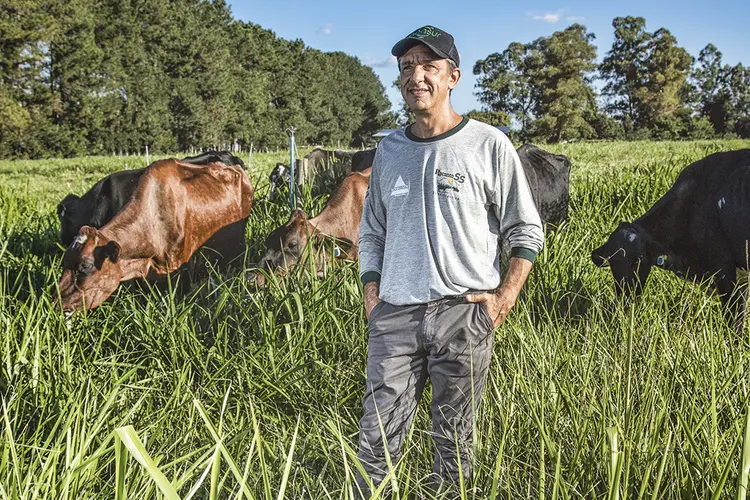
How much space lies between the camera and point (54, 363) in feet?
11.8

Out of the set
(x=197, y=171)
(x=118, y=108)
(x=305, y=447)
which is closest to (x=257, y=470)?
(x=305, y=447)

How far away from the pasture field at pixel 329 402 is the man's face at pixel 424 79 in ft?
3.75

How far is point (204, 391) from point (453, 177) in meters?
1.86

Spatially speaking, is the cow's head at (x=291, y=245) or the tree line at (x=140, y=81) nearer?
the cow's head at (x=291, y=245)

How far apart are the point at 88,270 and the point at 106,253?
219 mm

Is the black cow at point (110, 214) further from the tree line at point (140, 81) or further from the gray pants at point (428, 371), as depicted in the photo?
the tree line at point (140, 81)

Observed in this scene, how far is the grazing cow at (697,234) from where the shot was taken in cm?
463

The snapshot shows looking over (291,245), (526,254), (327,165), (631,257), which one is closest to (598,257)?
(631,257)

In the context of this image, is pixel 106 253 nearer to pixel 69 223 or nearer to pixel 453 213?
pixel 69 223

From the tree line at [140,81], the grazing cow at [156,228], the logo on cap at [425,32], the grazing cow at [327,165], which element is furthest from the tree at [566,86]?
the logo on cap at [425,32]

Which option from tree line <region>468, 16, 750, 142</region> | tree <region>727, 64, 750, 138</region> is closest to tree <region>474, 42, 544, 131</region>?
tree line <region>468, 16, 750, 142</region>

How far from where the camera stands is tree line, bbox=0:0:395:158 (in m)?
38.8

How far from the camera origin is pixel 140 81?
4588cm

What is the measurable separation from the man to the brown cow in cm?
255
